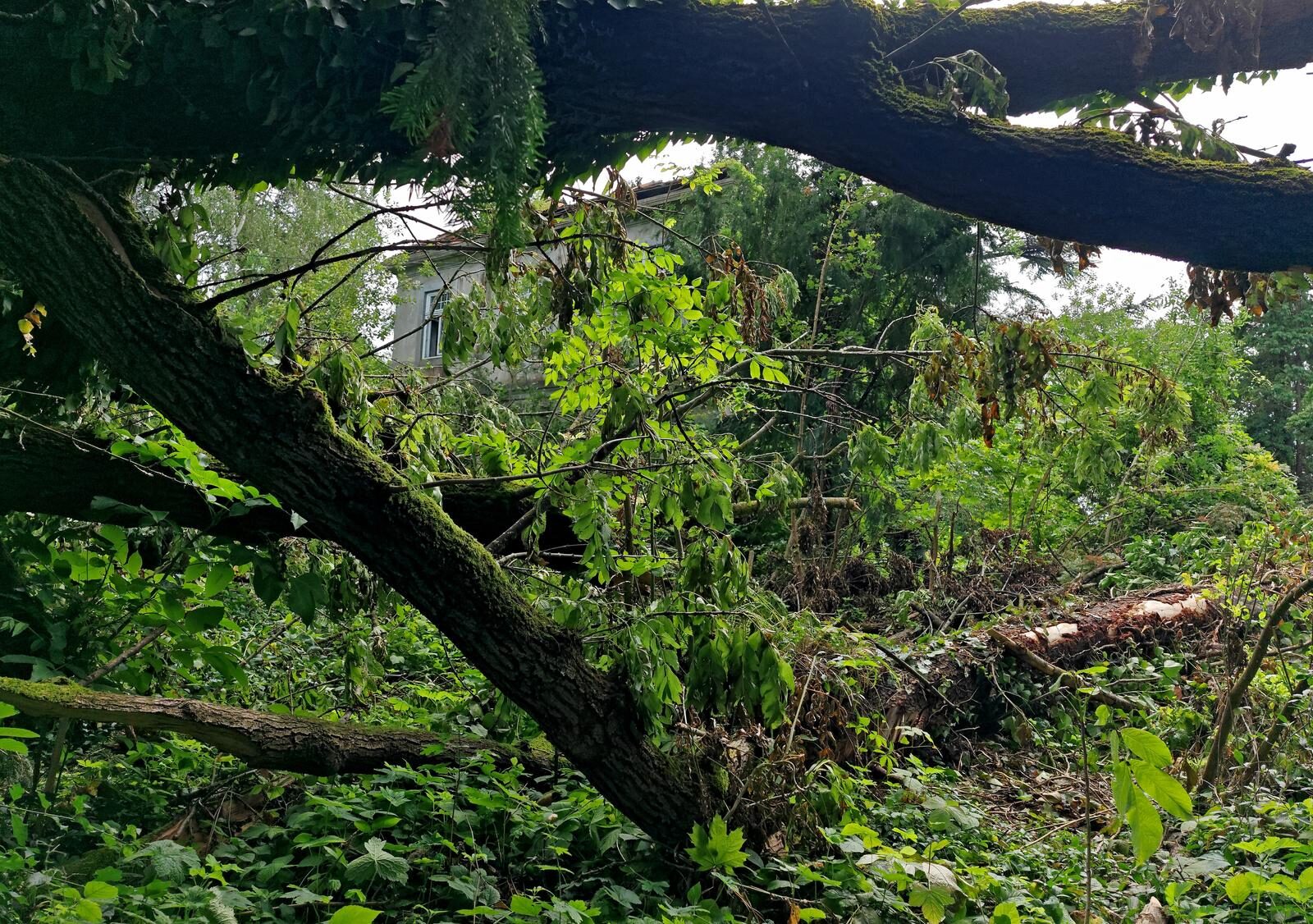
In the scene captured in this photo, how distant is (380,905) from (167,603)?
153cm

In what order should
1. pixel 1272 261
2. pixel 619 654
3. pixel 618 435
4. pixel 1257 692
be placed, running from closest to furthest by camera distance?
pixel 1272 261 → pixel 619 654 → pixel 618 435 → pixel 1257 692

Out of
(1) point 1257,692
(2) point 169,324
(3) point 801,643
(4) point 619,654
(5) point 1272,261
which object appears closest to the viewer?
(5) point 1272,261

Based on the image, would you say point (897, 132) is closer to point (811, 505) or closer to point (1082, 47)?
point (1082, 47)

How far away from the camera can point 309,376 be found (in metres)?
3.47

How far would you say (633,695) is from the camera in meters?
3.75

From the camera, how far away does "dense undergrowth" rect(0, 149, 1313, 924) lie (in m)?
3.51

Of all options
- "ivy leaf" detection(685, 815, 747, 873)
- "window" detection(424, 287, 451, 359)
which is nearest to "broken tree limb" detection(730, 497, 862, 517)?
"window" detection(424, 287, 451, 359)

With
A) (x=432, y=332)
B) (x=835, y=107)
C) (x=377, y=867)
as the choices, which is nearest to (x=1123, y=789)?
(x=835, y=107)

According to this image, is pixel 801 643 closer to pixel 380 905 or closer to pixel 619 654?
pixel 619 654

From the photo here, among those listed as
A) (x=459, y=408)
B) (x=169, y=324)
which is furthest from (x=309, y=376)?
(x=459, y=408)

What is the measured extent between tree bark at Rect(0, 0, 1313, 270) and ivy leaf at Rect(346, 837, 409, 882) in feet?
A: 7.79

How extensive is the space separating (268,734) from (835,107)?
3230mm

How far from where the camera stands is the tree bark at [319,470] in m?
3.03

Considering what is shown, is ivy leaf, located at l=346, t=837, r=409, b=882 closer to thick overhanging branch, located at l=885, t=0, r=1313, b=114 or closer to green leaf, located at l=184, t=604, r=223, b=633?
green leaf, located at l=184, t=604, r=223, b=633
